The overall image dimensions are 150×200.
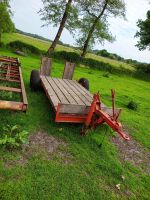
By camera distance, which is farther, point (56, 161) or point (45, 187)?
point (56, 161)

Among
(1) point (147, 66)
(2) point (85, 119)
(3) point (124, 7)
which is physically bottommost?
(1) point (147, 66)

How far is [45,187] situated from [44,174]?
355 mm

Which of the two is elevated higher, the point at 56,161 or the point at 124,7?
the point at 124,7

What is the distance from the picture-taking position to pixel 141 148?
718cm

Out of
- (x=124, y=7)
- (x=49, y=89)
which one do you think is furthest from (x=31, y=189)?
(x=124, y=7)

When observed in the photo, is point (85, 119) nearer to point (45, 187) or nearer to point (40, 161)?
point (40, 161)

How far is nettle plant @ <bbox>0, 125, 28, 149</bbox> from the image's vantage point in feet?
17.0

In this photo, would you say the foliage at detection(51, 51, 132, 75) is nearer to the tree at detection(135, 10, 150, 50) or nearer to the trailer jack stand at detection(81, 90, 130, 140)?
the tree at detection(135, 10, 150, 50)

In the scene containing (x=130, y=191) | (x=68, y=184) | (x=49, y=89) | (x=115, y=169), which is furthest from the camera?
(x=49, y=89)

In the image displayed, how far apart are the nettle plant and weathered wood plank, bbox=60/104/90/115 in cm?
117

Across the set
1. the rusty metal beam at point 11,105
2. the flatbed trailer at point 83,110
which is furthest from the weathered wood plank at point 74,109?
the rusty metal beam at point 11,105

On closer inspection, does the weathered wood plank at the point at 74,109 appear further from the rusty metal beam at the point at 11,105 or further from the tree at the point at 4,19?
the tree at the point at 4,19

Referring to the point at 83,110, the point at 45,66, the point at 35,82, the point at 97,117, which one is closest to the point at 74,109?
the point at 83,110

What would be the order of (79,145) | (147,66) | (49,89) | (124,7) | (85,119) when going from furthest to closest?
(147,66), (124,7), (49,89), (85,119), (79,145)
